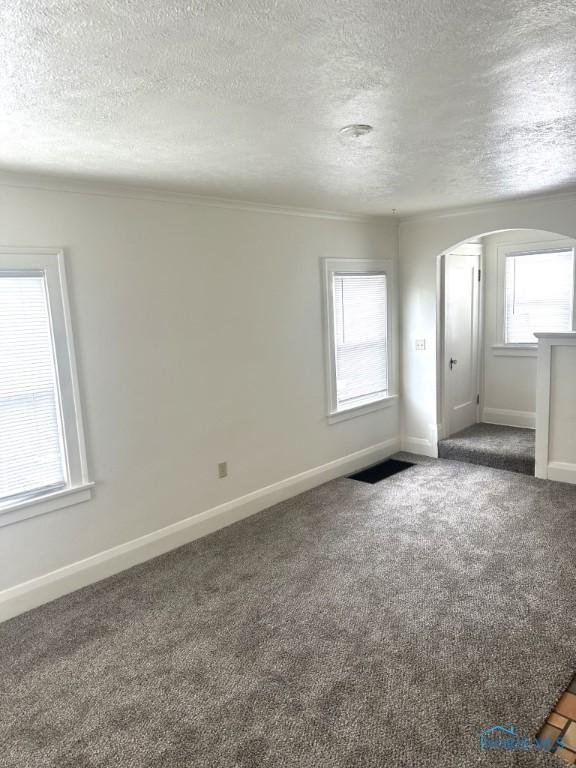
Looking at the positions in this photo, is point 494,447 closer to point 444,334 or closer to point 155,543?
point 444,334

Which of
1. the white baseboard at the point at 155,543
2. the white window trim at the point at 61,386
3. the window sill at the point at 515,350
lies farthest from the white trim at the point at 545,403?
the white window trim at the point at 61,386

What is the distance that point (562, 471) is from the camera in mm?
4539

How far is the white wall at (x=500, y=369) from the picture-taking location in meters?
5.77

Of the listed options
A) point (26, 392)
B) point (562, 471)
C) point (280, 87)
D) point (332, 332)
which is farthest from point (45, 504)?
point (562, 471)

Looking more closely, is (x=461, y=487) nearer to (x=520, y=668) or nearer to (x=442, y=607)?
(x=442, y=607)

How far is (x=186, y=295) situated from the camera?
11.9 feet

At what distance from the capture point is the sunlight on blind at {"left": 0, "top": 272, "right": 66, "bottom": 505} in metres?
2.86

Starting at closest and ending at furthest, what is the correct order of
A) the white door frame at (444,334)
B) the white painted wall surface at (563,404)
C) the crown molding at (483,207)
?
the crown molding at (483,207)
the white painted wall surface at (563,404)
the white door frame at (444,334)

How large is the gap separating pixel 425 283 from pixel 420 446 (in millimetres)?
1701

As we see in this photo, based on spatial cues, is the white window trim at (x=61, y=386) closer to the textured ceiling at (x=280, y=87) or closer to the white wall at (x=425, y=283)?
the textured ceiling at (x=280, y=87)

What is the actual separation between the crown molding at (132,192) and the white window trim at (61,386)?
14.1 inches

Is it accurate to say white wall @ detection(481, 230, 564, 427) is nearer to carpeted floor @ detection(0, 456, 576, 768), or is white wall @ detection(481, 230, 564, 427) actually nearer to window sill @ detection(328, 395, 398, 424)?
window sill @ detection(328, 395, 398, 424)

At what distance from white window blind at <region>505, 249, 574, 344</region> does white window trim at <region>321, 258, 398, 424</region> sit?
1.41 m

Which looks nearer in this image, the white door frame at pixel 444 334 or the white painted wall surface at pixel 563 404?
the white painted wall surface at pixel 563 404
